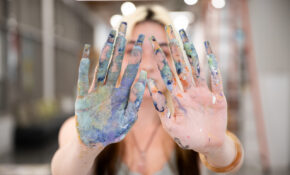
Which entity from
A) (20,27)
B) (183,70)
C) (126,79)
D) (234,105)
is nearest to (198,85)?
(183,70)

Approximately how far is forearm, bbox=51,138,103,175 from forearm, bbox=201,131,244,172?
0.33 meters

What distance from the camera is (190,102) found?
674mm

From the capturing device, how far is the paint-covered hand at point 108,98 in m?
0.64

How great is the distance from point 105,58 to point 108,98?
10 centimetres

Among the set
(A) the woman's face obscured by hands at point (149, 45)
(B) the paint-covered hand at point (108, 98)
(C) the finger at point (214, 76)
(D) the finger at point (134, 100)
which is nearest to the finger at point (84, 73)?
(B) the paint-covered hand at point (108, 98)

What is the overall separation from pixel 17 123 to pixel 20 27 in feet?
4.64

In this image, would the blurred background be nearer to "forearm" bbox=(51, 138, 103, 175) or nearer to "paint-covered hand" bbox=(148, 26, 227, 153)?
"paint-covered hand" bbox=(148, 26, 227, 153)

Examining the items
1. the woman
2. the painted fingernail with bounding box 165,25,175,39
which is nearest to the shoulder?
the woman

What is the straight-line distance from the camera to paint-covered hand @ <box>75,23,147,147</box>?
2.08 feet

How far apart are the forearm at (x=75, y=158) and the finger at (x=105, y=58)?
17cm

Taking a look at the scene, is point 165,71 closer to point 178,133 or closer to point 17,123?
point 178,133

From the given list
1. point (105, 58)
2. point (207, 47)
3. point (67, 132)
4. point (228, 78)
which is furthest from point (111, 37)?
point (228, 78)

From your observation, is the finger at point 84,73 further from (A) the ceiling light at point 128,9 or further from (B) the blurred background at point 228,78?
(B) the blurred background at point 228,78

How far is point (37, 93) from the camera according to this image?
4.10 metres
